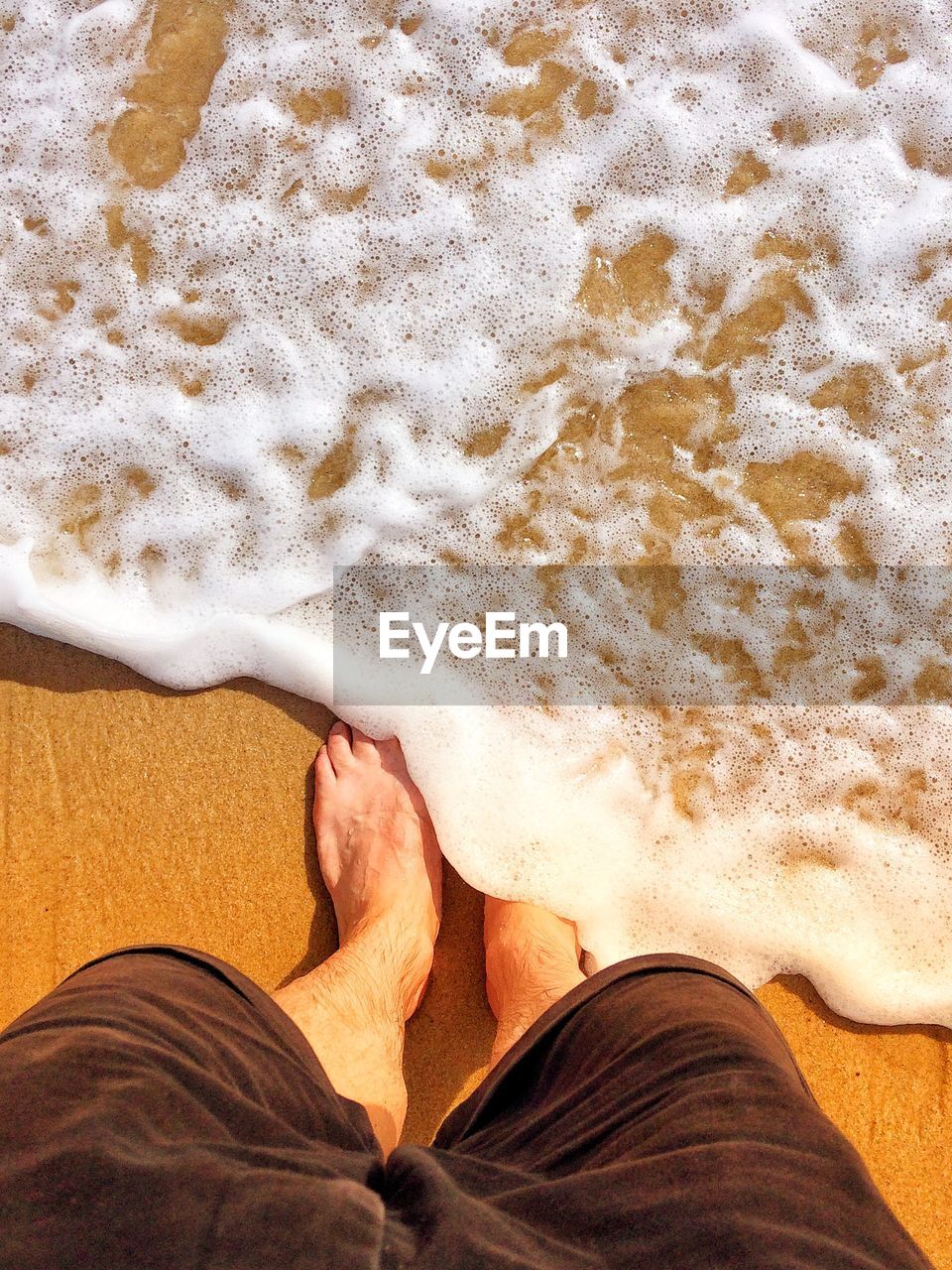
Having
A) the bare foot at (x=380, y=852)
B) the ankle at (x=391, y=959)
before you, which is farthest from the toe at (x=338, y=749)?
the ankle at (x=391, y=959)

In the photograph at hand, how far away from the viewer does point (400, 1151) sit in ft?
2.90

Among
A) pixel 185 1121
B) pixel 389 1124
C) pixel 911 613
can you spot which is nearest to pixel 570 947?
pixel 389 1124

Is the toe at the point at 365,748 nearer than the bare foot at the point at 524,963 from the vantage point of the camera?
No

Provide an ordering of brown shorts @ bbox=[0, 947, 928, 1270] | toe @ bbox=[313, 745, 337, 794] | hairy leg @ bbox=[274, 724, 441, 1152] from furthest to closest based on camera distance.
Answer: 1. toe @ bbox=[313, 745, 337, 794]
2. hairy leg @ bbox=[274, 724, 441, 1152]
3. brown shorts @ bbox=[0, 947, 928, 1270]

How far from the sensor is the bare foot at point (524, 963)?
1.22 m

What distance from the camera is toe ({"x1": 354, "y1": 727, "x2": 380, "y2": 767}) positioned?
135cm

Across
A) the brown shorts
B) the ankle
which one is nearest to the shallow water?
the ankle

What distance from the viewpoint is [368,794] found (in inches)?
52.2

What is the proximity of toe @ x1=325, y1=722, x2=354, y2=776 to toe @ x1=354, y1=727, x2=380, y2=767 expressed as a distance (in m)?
0.01

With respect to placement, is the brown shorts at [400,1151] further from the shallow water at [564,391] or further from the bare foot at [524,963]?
the shallow water at [564,391]

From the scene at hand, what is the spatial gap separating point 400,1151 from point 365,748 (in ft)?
1.95

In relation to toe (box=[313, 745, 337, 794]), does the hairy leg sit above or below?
below

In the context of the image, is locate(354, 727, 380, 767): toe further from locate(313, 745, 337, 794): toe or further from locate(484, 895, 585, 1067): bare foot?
locate(484, 895, 585, 1067): bare foot

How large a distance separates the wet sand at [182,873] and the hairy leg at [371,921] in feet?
0.25
